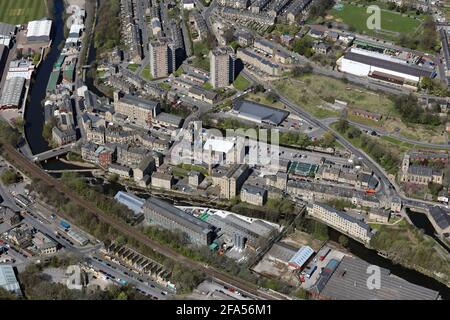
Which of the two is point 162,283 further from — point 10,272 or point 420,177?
point 420,177

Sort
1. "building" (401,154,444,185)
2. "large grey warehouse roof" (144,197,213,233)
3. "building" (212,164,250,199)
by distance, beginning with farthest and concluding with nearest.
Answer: "building" (401,154,444,185) < "building" (212,164,250,199) < "large grey warehouse roof" (144,197,213,233)

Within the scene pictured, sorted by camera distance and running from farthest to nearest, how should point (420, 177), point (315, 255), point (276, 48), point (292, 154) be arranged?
point (276, 48)
point (292, 154)
point (420, 177)
point (315, 255)

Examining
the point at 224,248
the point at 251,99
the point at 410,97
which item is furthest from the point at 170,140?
the point at 410,97

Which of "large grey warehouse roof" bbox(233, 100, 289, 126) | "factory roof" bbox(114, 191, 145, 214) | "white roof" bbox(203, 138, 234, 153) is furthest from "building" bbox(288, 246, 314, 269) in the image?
"large grey warehouse roof" bbox(233, 100, 289, 126)

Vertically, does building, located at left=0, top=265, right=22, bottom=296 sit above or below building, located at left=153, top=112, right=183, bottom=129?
below

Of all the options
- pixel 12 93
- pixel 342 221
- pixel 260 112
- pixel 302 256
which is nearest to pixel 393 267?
pixel 342 221

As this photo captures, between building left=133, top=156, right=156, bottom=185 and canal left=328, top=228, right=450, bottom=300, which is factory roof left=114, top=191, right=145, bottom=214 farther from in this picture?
canal left=328, top=228, right=450, bottom=300
